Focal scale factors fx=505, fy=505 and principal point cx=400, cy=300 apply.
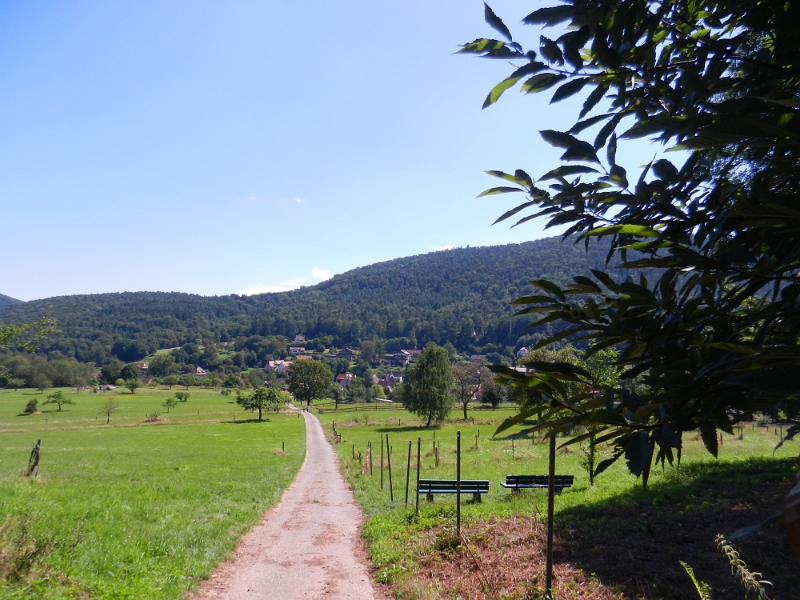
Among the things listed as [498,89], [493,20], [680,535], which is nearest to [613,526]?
[680,535]

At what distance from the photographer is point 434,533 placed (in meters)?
9.20

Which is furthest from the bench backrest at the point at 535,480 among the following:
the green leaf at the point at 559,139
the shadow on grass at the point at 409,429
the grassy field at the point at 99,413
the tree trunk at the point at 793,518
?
the grassy field at the point at 99,413

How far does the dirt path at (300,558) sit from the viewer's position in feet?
23.8

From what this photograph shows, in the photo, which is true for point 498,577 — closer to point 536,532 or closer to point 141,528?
point 536,532

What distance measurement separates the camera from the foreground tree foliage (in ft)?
4.09

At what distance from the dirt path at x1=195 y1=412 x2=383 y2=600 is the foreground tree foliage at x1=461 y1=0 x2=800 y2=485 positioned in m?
6.67

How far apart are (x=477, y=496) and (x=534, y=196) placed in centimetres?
1251

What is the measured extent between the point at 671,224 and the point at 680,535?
25.8ft

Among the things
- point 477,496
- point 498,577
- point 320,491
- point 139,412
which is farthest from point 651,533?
point 139,412

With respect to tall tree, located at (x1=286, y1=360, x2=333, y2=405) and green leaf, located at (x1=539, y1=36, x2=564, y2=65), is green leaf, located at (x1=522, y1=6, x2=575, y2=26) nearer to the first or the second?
green leaf, located at (x1=539, y1=36, x2=564, y2=65)

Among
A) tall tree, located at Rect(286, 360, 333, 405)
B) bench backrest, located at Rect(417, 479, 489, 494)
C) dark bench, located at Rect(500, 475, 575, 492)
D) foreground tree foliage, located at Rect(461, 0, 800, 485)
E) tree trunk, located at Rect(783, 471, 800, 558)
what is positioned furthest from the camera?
tall tree, located at Rect(286, 360, 333, 405)

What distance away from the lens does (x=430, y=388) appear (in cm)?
5941

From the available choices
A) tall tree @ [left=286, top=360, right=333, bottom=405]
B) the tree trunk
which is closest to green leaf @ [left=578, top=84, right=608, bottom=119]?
the tree trunk

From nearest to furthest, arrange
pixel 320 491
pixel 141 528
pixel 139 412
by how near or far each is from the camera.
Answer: pixel 141 528 → pixel 320 491 → pixel 139 412
